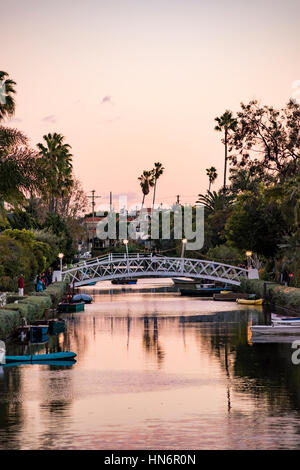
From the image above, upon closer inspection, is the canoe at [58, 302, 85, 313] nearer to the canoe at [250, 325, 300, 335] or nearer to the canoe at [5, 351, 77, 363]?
the canoe at [250, 325, 300, 335]

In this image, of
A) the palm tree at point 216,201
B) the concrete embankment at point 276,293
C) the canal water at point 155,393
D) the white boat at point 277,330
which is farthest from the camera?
the palm tree at point 216,201

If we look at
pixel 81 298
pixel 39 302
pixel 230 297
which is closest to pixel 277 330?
pixel 39 302

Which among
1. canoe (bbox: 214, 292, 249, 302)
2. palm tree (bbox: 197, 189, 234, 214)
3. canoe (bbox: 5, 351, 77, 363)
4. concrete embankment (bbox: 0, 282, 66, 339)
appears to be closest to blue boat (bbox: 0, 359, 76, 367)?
canoe (bbox: 5, 351, 77, 363)

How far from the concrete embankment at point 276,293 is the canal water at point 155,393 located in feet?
22.1

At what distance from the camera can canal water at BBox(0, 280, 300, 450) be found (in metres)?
21.5

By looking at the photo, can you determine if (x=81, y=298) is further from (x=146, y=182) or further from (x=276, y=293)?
(x=146, y=182)

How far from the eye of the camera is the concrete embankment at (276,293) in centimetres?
5940

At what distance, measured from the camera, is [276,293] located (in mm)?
67875

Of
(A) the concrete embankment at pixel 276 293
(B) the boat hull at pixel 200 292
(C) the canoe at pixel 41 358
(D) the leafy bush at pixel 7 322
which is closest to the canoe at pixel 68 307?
(A) the concrete embankment at pixel 276 293

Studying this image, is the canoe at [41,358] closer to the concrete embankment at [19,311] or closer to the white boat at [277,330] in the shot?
the concrete embankment at [19,311]

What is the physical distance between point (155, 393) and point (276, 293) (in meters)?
40.0

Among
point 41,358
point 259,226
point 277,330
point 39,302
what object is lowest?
point 41,358

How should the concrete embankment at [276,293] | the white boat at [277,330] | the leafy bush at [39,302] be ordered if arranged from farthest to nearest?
1. the concrete embankment at [276,293]
2. the leafy bush at [39,302]
3. the white boat at [277,330]
